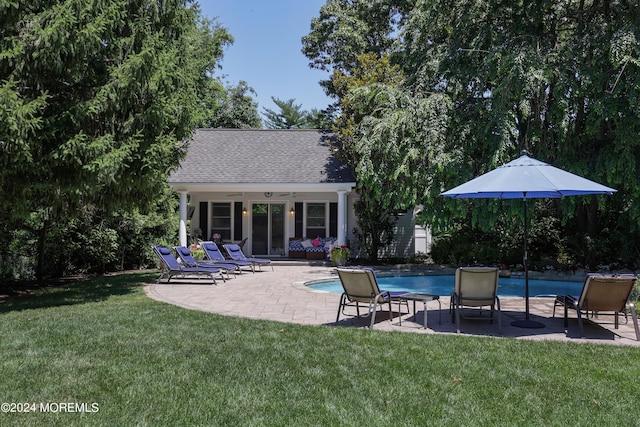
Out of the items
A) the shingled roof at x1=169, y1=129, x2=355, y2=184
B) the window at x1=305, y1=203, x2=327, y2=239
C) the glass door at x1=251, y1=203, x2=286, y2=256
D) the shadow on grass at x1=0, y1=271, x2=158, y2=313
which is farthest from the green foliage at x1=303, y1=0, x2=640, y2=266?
the shadow on grass at x1=0, y1=271, x2=158, y2=313

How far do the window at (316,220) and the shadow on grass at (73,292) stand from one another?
8.01 m

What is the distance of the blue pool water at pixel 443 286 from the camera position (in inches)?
506

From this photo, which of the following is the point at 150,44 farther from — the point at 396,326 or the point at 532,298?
the point at 532,298

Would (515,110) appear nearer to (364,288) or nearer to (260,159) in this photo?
(364,288)

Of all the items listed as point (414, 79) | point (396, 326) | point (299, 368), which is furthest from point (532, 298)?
point (414, 79)

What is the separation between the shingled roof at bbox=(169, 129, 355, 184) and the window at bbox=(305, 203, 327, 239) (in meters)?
2.26

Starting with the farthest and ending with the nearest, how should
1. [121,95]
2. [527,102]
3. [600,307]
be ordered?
[527,102] → [121,95] → [600,307]

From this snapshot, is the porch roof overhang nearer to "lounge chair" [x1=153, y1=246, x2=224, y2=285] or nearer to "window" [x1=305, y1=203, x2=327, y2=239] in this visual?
"window" [x1=305, y1=203, x2=327, y2=239]

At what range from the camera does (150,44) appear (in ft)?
29.6

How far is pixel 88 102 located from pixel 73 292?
15.8ft

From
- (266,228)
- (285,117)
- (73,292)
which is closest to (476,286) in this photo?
(73,292)

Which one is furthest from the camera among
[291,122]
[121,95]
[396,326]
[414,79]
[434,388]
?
[291,122]

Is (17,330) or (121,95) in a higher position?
(121,95)

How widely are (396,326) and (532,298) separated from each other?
4162 millimetres
